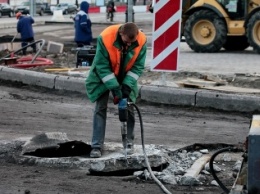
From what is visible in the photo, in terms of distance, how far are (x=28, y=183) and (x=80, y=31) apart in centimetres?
1383

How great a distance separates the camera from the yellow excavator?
862 inches

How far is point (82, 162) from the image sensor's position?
26.3ft

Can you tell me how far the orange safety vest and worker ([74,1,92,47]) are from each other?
12550mm

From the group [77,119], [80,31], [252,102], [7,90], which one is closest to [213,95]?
[252,102]

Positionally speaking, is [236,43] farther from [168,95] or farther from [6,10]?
[6,10]

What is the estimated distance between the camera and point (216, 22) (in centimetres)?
2200

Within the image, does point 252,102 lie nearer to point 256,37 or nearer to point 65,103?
point 65,103

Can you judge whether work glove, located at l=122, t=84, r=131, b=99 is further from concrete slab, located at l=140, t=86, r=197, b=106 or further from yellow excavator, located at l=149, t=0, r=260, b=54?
yellow excavator, located at l=149, t=0, r=260, b=54

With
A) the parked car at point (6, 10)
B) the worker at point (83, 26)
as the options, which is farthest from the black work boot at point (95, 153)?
the parked car at point (6, 10)

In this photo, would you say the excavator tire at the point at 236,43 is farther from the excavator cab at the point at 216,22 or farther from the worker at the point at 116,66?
the worker at the point at 116,66

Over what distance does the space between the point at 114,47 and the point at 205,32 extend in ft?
48.3

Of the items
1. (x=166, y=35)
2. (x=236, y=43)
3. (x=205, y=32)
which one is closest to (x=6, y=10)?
(x=236, y=43)

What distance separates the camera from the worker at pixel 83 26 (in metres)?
20.5

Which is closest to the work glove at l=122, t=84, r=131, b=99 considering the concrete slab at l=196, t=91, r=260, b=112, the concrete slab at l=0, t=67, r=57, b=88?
the concrete slab at l=196, t=91, r=260, b=112
